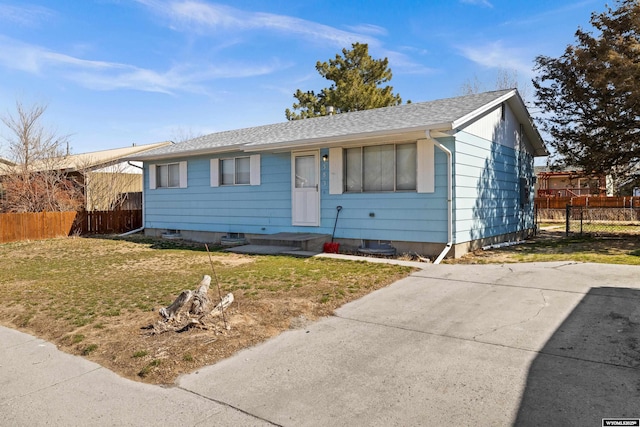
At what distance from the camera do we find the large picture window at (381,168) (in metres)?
9.35

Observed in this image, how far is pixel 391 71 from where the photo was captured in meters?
28.4

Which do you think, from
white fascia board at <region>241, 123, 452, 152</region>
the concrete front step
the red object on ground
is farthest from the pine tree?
the red object on ground

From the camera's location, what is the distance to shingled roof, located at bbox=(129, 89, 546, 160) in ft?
28.8

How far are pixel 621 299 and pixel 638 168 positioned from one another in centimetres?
1063

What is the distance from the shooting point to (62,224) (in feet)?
51.1

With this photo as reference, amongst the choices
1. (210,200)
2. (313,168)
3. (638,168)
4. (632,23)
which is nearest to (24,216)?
(210,200)

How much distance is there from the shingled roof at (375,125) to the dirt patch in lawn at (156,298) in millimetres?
2889

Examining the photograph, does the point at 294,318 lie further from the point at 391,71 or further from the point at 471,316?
the point at 391,71

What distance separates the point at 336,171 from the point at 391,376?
7387 millimetres

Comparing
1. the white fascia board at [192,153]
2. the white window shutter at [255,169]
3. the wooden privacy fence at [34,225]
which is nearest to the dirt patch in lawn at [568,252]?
the white window shutter at [255,169]

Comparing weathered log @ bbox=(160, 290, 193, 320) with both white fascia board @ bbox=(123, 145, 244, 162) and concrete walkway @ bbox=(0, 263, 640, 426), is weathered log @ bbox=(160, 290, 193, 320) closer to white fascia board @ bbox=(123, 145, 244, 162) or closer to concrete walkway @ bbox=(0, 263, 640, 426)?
concrete walkway @ bbox=(0, 263, 640, 426)

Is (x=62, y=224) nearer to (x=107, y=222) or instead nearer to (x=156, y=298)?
(x=107, y=222)

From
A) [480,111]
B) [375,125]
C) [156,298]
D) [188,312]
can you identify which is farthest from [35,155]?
[480,111]

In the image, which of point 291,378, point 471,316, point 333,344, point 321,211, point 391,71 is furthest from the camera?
point 391,71
